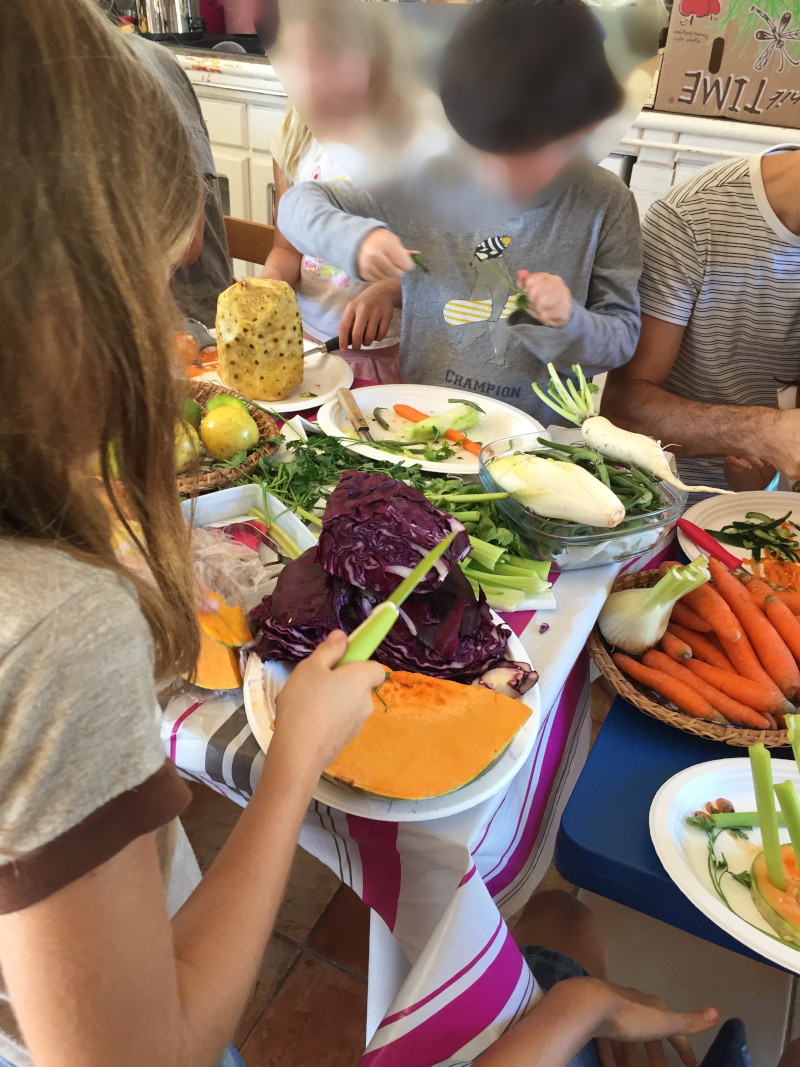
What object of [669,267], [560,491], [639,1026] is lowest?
[639,1026]

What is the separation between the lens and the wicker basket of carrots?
2.93ft

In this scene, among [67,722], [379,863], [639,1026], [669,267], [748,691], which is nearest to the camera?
[67,722]

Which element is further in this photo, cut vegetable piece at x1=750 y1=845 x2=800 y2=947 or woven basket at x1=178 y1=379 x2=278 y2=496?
woven basket at x1=178 y1=379 x2=278 y2=496

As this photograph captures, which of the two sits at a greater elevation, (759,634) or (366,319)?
(366,319)

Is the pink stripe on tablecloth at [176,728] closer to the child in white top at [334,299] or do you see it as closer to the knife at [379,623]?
the knife at [379,623]

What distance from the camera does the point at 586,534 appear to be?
958mm

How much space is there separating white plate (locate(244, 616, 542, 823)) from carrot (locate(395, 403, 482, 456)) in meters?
0.63

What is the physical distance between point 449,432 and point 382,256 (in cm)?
33

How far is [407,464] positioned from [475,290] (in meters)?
0.54

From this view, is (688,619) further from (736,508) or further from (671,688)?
(736,508)

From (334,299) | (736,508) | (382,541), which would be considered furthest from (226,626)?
(334,299)

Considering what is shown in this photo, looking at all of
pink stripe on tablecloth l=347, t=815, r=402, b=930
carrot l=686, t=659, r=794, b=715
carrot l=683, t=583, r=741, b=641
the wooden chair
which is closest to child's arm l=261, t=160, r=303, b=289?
the wooden chair

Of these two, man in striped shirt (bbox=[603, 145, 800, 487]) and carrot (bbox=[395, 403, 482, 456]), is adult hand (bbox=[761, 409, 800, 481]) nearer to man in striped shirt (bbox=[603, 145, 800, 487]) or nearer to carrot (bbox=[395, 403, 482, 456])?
man in striped shirt (bbox=[603, 145, 800, 487])

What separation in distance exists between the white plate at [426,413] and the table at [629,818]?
49 cm
